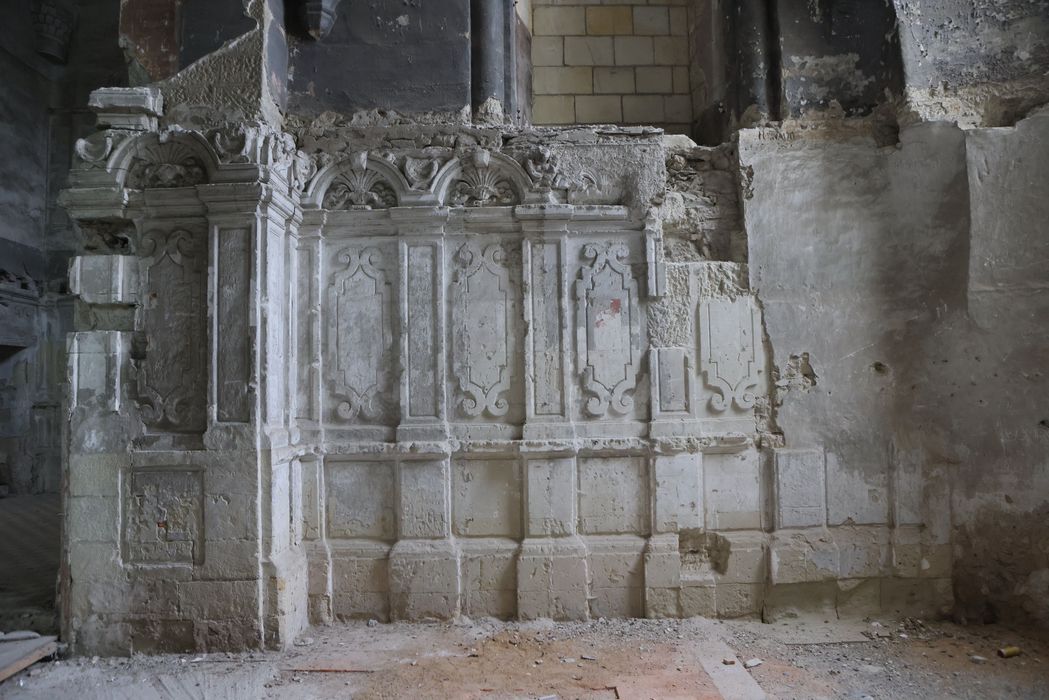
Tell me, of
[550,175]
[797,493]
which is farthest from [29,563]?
[797,493]

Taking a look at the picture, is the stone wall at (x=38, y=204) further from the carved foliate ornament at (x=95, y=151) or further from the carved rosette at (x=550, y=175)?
the carved rosette at (x=550, y=175)

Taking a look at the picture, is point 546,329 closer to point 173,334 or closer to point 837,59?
point 173,334

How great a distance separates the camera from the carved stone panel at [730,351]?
4.40 meters

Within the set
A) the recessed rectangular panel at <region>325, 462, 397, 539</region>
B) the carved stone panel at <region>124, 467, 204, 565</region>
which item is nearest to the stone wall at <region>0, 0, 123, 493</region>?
the carved stone panel at <region>124, 467, 204, 565</region>

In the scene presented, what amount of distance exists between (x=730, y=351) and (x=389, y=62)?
3208mm

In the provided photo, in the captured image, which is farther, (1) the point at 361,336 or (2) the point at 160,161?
(1) the point at 361,336

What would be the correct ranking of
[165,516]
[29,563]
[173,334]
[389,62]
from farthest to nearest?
1. [29,563]
2. [389,62]
3. [173,334]
4. [165,516]

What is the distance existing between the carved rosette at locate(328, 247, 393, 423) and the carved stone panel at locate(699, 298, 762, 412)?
222 cm

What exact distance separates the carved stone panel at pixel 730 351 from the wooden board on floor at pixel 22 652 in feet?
14.6

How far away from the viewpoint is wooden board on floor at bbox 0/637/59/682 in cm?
352

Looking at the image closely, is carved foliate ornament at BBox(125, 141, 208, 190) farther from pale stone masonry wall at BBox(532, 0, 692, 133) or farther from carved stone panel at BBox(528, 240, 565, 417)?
pale stone masonry wall at BBox(532, 0, 692, 133)

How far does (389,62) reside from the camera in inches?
180

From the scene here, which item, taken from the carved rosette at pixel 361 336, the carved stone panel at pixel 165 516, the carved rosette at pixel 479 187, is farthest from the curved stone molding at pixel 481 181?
the carved stone panel at pixel 165 516

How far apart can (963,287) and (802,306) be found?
3.42 ft
